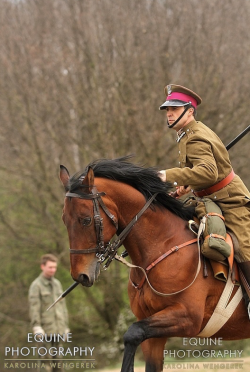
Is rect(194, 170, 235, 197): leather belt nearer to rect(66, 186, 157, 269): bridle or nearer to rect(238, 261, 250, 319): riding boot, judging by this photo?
rect(238, 261, 250, 319): riding boot

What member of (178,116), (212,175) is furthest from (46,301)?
(212,175)

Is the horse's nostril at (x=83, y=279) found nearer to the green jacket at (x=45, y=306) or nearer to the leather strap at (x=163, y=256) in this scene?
the leather strap at (x=163, y=256)

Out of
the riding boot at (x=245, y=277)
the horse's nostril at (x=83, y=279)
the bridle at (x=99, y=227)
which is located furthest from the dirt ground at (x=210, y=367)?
the horse's nostril at (x=83, y=279)

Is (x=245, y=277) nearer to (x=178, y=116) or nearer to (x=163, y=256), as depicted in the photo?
(x=163, y=256)

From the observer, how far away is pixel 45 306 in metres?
9.41

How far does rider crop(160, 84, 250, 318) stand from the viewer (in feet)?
18.0

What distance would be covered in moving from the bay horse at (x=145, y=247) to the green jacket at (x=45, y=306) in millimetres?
3822

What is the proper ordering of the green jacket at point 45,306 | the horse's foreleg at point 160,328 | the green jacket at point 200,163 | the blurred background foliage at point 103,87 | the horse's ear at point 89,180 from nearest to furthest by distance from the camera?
the horse's foreleg at point 160,328
the horse's ear at point 89,180
the green jacket at point 200,163
the green jacket at point 45,306
the blurred background foliage at point 103,87

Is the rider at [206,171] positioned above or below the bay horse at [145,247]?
above

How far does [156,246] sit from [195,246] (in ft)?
1.20

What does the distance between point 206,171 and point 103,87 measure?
910 centimetres

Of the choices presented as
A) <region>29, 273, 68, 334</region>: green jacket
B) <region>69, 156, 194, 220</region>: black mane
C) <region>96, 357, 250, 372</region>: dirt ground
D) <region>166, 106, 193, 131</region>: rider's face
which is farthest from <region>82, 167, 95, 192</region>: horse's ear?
<region>96, 357, 250, 372</region>: dirt ground

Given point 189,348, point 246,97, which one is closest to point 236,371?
point 189,348

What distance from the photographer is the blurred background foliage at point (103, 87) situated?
45.4ft
